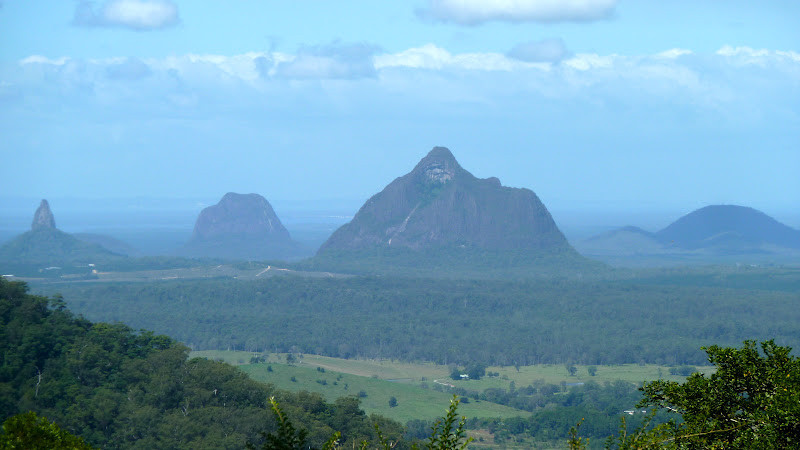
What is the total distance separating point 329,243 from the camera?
7096 inches

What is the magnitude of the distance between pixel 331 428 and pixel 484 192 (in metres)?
139

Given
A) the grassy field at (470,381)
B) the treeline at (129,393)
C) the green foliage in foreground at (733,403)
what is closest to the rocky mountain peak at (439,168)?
the grassy field at (470,381)

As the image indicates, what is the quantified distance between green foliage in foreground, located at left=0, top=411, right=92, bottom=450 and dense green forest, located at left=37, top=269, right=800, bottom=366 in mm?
82723

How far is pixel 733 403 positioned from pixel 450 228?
15767 cm

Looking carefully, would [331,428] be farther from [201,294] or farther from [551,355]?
[201,294]

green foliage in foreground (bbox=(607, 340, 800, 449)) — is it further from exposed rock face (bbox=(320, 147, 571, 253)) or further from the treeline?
exposed rock face (bbox=(320, 147, 571, 253))

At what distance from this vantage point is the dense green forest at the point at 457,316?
3942 inches

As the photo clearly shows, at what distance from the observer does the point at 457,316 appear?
11838 centimetres

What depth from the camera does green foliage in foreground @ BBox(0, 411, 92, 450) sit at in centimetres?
1366

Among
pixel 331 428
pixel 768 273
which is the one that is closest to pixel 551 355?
pixel 331 428

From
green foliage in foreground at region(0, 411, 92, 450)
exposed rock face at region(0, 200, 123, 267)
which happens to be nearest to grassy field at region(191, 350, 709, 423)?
green foliage in foreground at region(0, 411, 92, 450)

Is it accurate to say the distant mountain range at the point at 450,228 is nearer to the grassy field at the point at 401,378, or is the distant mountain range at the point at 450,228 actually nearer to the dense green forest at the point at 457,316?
the dense green forest at the point at 457,316

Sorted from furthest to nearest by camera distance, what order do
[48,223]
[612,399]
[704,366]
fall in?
[48,223], [704,366], [612,399]

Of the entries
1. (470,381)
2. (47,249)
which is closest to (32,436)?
(470,381)
